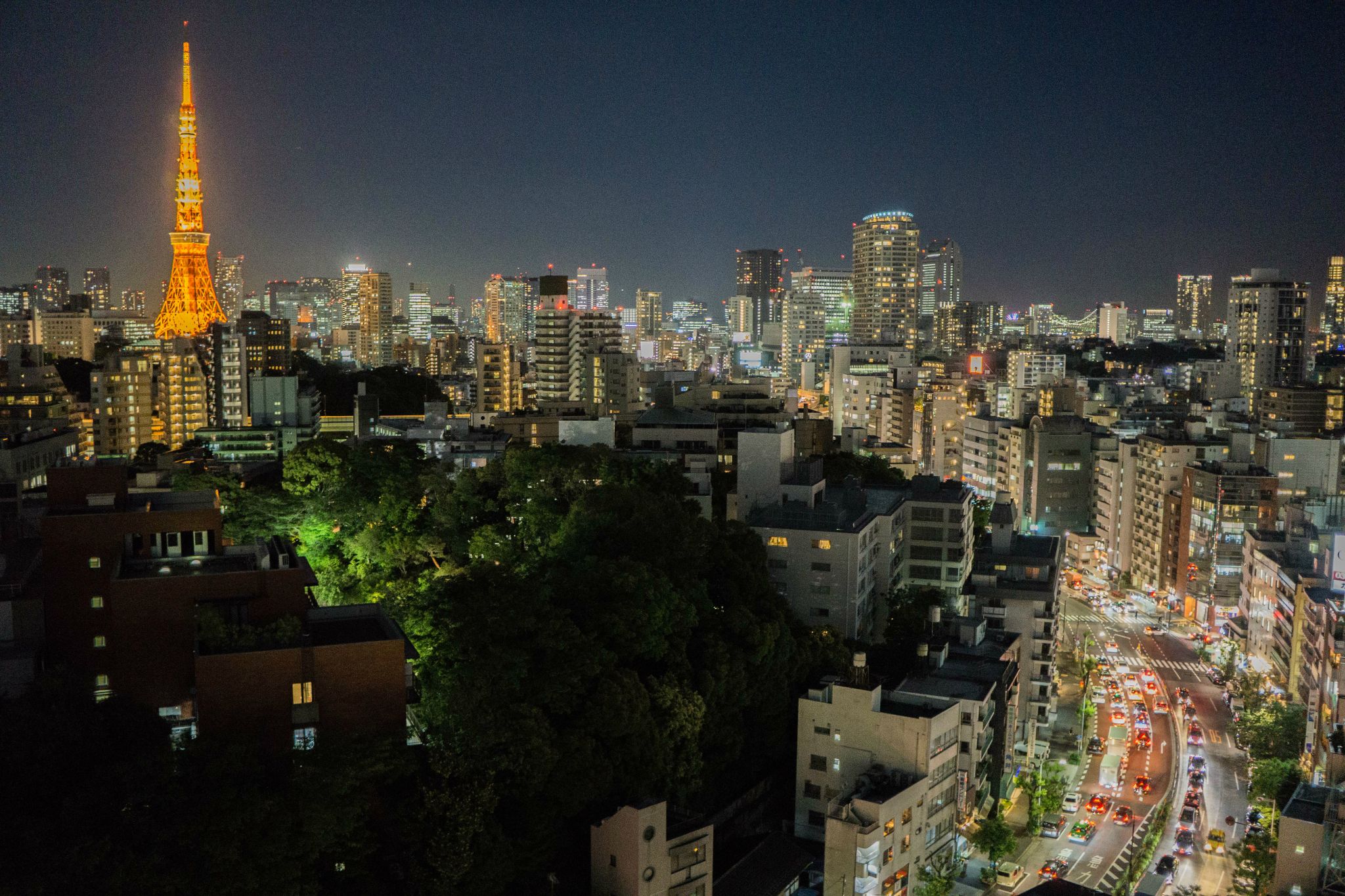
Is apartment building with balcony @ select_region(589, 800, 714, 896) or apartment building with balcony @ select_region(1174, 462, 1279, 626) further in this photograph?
apartment building with balcony @ select_region(1174, 462, 1279, 626)

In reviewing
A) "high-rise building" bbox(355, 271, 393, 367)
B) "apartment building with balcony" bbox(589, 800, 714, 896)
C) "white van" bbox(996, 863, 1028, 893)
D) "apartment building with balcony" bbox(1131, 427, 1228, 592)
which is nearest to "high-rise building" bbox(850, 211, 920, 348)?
"high-rise building" bbox(355, 271, 393, 367)

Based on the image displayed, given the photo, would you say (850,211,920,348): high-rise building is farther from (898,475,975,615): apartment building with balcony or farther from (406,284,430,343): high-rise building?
(898,475,975,615): apartment building with balcony

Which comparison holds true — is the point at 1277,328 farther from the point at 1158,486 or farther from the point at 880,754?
the point at 880,754

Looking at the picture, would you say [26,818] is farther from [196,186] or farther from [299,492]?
[196,186]

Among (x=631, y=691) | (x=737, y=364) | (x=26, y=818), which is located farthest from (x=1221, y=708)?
(x=737, y=364)

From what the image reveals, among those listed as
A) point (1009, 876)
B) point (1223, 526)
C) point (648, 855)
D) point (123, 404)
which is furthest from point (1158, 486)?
point (123, 404)

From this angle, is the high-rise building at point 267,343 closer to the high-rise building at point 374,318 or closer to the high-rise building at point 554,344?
the high-rise building at point 554,344
